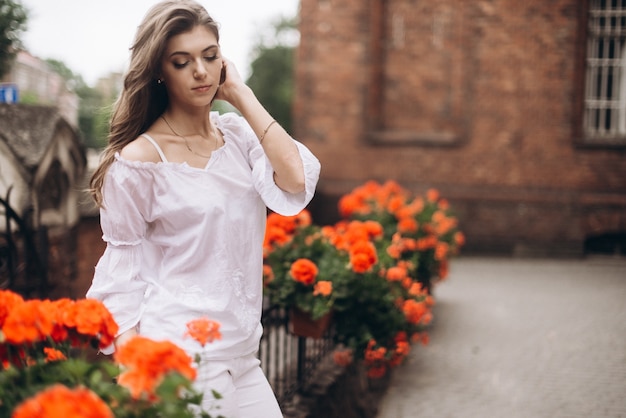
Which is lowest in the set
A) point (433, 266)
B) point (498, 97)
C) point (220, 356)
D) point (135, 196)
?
point (433, 266)

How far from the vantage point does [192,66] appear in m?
2.29

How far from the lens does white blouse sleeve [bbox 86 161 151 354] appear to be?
218cm

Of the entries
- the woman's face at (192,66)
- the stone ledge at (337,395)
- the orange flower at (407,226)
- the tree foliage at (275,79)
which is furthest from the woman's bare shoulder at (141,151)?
the tree foliage at (275,79)

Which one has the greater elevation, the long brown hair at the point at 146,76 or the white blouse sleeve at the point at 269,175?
the long brown hair at the point at 146,76

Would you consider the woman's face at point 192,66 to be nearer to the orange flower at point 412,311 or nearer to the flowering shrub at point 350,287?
the flowering shrub at point 350,287

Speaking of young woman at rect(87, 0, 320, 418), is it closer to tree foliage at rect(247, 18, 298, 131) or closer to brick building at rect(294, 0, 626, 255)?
brick building at rect(294, 0, 626, 255)

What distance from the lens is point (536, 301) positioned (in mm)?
9203

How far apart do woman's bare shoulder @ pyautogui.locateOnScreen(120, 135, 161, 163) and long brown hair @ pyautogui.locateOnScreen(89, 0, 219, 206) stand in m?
0.05

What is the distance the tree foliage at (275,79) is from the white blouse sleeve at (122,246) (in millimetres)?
49828

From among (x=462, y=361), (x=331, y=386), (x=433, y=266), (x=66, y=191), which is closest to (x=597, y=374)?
(x=462, y=361)

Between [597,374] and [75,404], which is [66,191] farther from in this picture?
[597,374]

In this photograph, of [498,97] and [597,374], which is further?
[498,97]

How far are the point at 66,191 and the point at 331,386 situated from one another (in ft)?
7.21

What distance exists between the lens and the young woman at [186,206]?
221 cm
